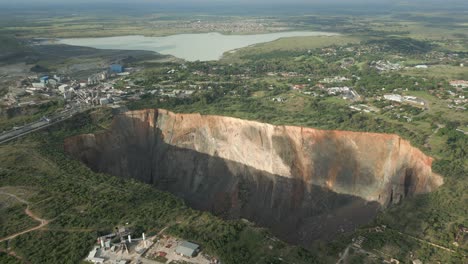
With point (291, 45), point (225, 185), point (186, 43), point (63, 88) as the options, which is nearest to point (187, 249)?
point (225, 185)

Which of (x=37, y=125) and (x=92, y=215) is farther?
(x=37, y=125)

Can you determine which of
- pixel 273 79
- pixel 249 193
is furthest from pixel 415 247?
pixel 273 79

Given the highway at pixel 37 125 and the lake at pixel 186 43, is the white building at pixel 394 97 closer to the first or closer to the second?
the highway at pixel 37 125

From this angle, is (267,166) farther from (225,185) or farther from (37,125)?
(37,125)

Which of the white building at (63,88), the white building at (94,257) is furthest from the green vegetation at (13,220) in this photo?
the white building at (63,88)

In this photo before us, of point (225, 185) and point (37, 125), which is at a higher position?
point (37, 125)
